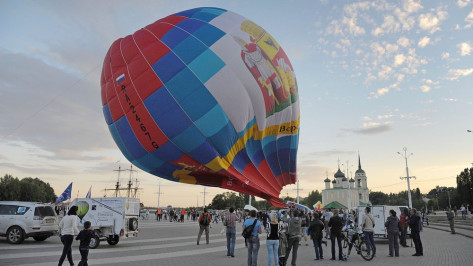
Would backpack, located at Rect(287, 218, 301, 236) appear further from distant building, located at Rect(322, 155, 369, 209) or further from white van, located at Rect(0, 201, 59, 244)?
distant building, located at Rect(322, 155, 369, 209)

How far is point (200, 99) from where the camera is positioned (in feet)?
50.1

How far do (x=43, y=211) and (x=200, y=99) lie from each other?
8236mm

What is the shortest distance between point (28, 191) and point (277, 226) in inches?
3194

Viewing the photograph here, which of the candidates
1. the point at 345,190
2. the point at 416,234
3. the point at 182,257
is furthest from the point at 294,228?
the point at 345,190

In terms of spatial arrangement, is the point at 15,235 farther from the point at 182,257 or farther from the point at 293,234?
the point at 293,234

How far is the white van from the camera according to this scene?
14625 mm

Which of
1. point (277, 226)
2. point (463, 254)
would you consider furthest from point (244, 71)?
point (463, 254)

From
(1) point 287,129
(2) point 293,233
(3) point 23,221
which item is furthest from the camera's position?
(1) point 287,129

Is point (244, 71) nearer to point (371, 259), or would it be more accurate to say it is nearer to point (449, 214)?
point (371, 259)

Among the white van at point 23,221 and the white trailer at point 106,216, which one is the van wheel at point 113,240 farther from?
the white van at point 23,221

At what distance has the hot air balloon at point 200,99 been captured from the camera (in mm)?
15367

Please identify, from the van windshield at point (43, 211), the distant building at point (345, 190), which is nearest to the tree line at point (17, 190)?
the van windshield at point (43, 211)

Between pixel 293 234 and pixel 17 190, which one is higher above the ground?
pixel 17 190

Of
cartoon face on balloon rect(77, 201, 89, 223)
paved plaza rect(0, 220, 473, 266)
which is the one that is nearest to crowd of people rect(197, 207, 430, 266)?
paved plaza rect(0, 220, 473, 266)
